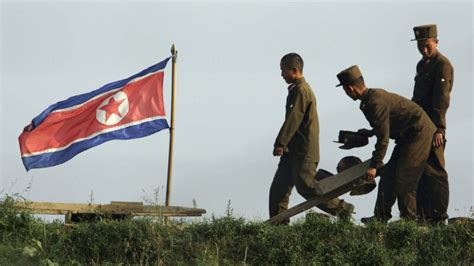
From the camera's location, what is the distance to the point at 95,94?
1727 cm

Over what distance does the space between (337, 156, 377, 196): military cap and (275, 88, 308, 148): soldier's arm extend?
2.70 feet

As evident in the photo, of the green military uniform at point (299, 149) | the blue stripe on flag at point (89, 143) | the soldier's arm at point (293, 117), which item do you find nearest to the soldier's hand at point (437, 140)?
the green military uniform at point (299, 149)

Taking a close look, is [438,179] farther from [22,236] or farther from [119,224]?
[22,236]

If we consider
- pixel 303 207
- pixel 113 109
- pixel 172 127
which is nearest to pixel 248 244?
pixel 303 207

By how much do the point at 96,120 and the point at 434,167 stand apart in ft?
18.1

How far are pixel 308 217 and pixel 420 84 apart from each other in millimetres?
2554

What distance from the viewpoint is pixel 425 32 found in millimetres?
14250

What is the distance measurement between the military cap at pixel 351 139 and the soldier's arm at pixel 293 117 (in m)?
0.61

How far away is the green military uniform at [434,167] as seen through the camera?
14.2 meters

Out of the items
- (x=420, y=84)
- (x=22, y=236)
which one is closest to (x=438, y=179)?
(x=420, y=84)

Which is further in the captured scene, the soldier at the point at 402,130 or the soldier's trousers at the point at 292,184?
the soldier's trousers at the point at 292,184

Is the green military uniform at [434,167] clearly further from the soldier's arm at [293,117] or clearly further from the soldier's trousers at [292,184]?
the soldier's arm at [293,117]

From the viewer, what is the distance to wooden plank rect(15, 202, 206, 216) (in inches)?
571

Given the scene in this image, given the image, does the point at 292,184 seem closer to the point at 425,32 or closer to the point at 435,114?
the point at 435,114
